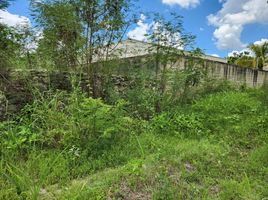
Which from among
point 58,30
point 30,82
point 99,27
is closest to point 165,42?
point 99,27

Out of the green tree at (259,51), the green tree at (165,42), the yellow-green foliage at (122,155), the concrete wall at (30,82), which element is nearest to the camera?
the yellow-green foliage at (122,155)

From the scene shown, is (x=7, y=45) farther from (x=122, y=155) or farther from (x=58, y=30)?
(x=122, y=155)

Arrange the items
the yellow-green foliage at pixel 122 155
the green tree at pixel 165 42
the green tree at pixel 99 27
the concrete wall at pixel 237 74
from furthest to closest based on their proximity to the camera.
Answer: the concrete wall at pixel 237 74 → the green tree at pixel 165 42 → the green tree at pixel 99 27 → the yellow-green foliage at pixel 122 155

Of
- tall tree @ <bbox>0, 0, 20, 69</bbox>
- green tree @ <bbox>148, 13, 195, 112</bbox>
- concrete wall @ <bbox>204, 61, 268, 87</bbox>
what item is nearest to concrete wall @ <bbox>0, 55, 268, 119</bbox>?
tall tree @ <bbox>0, 0, 20, 69</bbox>

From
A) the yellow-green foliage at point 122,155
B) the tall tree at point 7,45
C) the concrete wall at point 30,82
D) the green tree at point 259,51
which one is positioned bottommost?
the yellow-green foliage at point 122,155

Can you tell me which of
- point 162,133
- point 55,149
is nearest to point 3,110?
point 55,149

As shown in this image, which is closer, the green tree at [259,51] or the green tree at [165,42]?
the green tree at [165,42]

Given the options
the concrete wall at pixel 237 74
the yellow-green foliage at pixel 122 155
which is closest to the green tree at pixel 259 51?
the concrete wall at pixel 237 74

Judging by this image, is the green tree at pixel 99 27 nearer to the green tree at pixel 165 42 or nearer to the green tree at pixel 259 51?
the green tree at pixel 165 42

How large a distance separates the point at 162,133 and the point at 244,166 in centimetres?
138

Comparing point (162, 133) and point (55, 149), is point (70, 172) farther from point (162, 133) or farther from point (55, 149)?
point (162, 133)

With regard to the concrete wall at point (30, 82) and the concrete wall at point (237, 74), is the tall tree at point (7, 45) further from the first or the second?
the concrete wall at point (237, 74)

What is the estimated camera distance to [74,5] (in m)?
4.54

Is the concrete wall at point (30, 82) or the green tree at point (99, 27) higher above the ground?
the green tree at point (99, 27)
